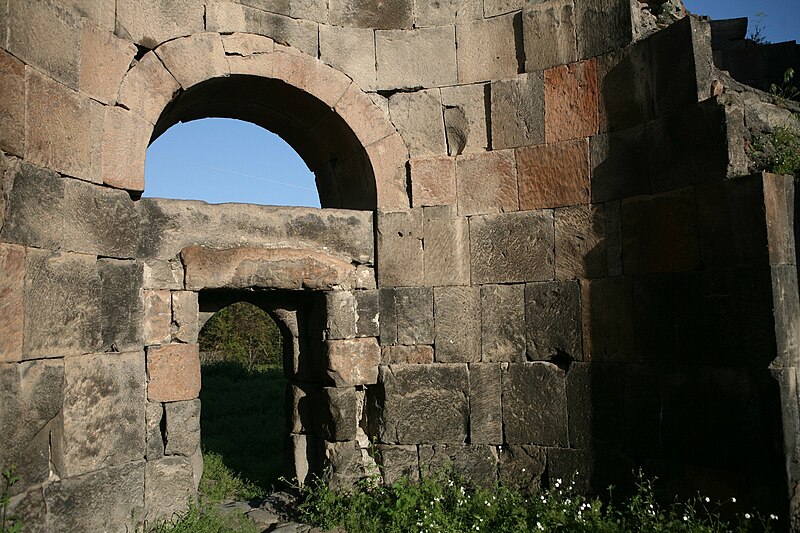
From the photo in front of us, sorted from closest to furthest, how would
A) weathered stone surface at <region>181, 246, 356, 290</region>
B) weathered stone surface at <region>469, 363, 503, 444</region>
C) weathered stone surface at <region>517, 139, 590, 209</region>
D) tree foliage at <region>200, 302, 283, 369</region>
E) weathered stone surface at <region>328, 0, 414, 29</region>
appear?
weathered stone surface at <region>181, 246, 356, 290</region> → weathered stone surface at <region>517, 139, 590, 209</region> → weathered stone surface at <region>469, 363, 503, 444</region> → weathered stone surface at <region>328, 0, 414, 29</region> → tree foliage at <region>200, 302, 283, 369</region>

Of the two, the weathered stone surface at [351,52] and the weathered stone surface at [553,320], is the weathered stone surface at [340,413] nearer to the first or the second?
the weathered stone surface at [553,320]

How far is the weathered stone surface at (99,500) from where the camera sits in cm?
385

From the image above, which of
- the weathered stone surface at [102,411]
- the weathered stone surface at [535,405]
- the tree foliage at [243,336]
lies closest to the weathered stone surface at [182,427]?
the weathered stone surface at [102,411]

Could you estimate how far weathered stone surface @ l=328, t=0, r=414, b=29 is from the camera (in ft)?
18.7

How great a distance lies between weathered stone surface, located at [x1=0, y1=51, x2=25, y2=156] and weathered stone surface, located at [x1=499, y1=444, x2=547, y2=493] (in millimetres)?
4127

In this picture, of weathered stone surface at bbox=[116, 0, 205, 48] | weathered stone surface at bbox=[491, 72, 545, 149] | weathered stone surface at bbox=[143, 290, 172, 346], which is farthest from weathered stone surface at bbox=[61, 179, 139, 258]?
weathered stone surface at bbox=[491, 72, 545, 149]

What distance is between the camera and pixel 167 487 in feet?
15.1

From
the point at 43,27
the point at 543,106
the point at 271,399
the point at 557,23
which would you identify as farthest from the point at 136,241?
the point at 271,399

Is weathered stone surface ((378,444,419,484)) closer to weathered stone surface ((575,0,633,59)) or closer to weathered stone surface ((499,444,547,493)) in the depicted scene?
weathered stone surface ((499,444,547,493))

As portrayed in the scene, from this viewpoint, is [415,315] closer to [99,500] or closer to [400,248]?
[400,248]

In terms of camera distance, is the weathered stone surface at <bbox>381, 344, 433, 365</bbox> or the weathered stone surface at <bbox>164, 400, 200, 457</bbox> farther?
the weathered stone surface at <bbox>381, 344, 433, 365</bbox>

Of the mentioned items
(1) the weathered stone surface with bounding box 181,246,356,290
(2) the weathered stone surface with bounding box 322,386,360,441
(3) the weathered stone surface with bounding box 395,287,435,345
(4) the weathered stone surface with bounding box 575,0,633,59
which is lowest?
(2) the weathered stone surface with bounding box 322,386,360,441

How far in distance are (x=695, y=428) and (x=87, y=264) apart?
4261 mm

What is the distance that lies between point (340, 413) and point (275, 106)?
288 centimetres
